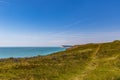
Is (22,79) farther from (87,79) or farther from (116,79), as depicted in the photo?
(116,79)

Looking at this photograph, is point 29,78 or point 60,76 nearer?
point 29,78

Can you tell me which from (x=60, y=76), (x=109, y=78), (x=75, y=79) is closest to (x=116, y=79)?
(x=109, y=78)

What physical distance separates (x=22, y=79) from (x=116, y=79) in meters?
11.5

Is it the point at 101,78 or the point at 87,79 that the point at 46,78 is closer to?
the point at 87,79

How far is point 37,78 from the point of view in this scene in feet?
70.6

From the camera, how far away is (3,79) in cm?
2097

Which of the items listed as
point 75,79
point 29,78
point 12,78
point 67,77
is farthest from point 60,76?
point 12,78

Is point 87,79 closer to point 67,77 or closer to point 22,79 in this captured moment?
point 67,77

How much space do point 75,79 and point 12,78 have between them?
8.03 metres

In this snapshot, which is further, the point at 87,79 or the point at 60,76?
the point at 60,76

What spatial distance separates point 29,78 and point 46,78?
214cm

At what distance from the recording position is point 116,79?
20656 mm

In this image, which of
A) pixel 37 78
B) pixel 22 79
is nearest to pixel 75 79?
pixel 37 78

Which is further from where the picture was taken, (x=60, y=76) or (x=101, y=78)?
(x=60, y=76)
